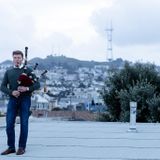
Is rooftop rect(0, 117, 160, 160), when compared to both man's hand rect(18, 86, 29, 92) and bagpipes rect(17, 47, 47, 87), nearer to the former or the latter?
man's hand rect(18, 86, 29, 92)

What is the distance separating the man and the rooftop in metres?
0.39

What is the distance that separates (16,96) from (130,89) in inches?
515

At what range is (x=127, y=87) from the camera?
80.4ft

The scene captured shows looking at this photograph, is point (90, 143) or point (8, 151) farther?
point (90, 143)

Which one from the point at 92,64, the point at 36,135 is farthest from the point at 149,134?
the point at 92,64

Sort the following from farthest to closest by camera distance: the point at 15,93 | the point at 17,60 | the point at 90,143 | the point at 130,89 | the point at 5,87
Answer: the point at 130,89
the point at 90,143
the point at 5,87
the point at 17,60
the point at 15,93

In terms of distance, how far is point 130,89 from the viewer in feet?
77.3

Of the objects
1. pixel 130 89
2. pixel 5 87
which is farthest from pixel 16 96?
pixel 130 89

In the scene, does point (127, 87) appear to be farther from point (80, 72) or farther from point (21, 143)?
point (80, 72)

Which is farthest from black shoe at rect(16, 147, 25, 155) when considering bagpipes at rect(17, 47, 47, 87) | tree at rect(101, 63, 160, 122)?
tree at rect(101, 63, 160, 122)

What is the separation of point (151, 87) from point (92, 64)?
123 ft

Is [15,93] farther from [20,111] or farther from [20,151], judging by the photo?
[20,151]

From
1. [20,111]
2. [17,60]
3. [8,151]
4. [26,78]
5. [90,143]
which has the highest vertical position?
[17,60]

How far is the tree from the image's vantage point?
23.0m
